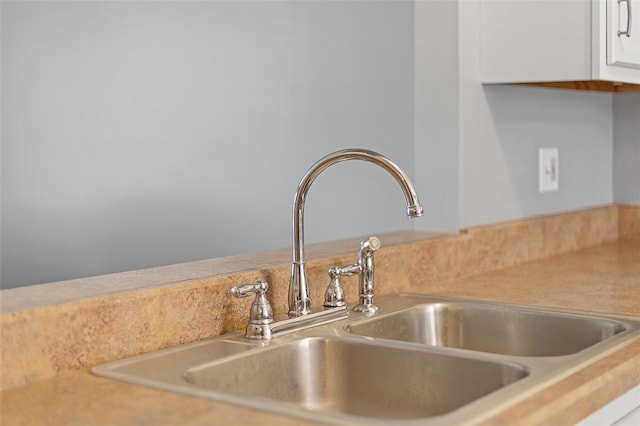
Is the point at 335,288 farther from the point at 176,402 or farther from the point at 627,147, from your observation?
the point at 627,147

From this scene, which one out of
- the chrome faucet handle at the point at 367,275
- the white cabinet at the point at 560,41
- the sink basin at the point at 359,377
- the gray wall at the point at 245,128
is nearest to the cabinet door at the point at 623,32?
the white cabinet at the point at 560,41

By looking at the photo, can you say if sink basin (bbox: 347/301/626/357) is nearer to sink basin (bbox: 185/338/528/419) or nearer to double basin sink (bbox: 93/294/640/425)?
double basin sink (bbox: 93/294/640/425)

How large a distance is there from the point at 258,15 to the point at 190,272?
7.16ft

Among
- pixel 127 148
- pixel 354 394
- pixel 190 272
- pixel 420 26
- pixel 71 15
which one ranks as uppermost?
pixel 71 15

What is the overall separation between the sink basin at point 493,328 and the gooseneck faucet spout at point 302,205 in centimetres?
10

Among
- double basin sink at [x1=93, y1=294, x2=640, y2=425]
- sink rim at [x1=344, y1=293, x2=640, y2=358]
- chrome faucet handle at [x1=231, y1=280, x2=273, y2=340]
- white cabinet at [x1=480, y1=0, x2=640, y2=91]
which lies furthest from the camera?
white cabinet at [x1=480, y1=0, x2=640, y2=91]

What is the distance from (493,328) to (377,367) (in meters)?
0.40

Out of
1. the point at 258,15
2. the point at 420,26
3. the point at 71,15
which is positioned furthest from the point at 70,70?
the point at 420,26

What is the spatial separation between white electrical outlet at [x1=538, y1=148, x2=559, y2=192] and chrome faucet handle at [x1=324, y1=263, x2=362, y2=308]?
40.0 inches

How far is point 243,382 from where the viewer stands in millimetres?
1271

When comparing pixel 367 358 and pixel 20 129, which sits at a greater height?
pixel 20 129

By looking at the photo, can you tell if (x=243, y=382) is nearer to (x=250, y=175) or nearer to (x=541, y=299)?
(x=541, y=299)

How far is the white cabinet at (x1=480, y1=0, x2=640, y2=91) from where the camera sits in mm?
1969

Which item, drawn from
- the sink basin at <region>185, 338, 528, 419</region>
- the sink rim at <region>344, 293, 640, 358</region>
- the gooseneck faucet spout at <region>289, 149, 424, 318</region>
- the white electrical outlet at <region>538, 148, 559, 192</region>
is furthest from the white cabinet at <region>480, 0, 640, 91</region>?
the sink basin at <region>185, 338, 528, 419</region>
